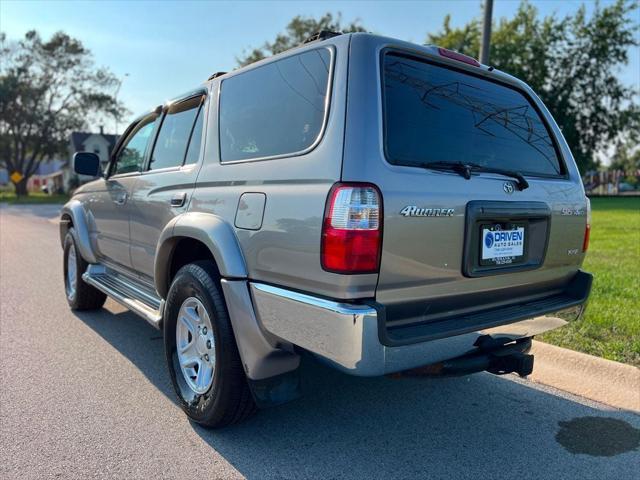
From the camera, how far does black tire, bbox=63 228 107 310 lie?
523cm

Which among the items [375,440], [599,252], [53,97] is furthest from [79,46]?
[375,440]

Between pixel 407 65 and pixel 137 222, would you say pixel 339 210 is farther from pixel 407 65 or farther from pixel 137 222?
pixel 137 222

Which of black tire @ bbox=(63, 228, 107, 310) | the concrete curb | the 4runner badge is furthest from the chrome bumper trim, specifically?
black tire @ bbox=(63, 228, 107, 310)

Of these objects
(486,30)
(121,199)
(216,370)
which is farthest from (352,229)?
(486,30)

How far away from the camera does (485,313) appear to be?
270 centimetres

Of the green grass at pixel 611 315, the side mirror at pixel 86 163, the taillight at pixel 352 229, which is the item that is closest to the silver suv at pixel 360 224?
the taillight at pixel 352 229

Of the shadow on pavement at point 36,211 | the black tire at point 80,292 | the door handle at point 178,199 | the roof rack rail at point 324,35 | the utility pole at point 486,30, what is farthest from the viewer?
the shadow on pavement at point 36,211

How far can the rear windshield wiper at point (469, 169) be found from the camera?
8.18 ft

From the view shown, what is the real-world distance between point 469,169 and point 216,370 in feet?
5.45

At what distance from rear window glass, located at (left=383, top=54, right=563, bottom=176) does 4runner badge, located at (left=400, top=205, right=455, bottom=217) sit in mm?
224

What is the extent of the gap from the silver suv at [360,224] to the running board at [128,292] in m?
0.17

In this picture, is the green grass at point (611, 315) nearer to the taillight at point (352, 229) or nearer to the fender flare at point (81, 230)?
the taillight at point (352, 229)

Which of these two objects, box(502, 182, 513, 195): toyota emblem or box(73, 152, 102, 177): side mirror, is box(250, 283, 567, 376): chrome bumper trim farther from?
box(73, 152, 102, 177): side mirror

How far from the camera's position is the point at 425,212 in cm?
233
